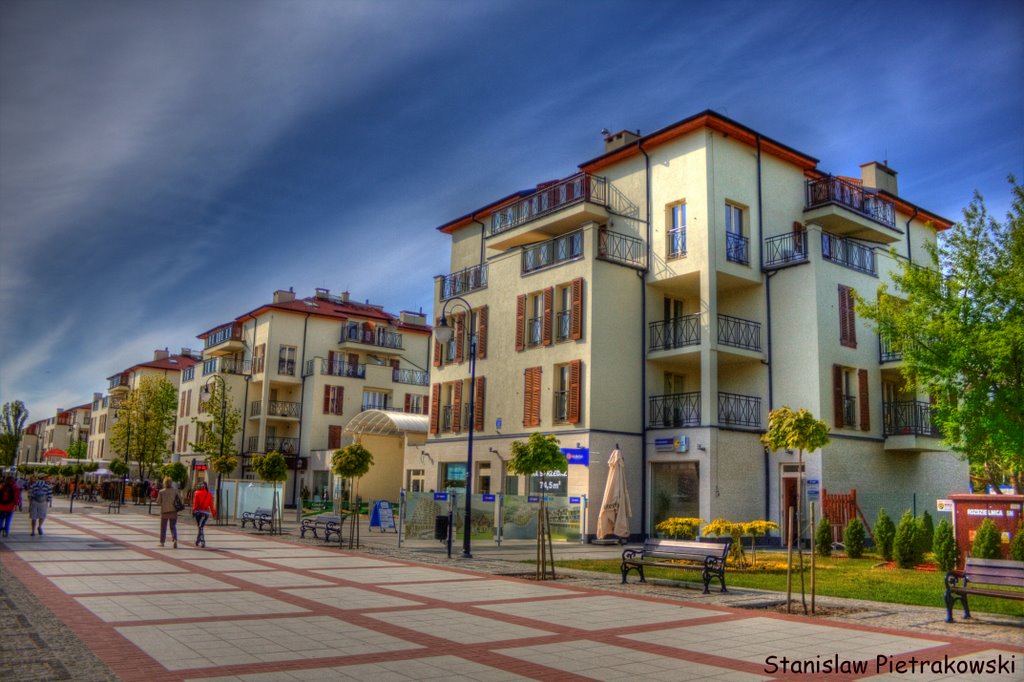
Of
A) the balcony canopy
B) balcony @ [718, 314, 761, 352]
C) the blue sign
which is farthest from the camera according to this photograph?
the balcony canopy

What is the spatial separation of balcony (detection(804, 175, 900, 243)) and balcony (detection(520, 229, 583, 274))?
8946 mm

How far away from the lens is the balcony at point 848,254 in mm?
28141

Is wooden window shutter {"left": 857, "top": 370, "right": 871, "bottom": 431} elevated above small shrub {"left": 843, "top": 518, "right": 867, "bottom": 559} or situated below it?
above

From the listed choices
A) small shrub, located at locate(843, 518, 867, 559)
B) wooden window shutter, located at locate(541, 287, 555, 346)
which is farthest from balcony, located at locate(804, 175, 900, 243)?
small shrub, located at locate(843, 518, 867, 559)

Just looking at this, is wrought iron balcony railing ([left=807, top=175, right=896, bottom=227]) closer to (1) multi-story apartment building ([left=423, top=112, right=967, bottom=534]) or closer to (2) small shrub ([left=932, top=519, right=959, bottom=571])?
(1) multi-story apartment building ([left=423, top=112, right=967, bottom=534])

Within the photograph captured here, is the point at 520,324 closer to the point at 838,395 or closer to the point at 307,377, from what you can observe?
the point at 838,395

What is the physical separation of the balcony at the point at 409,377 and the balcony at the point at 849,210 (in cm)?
3288

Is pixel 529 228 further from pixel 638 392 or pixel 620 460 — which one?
pixel 620 460

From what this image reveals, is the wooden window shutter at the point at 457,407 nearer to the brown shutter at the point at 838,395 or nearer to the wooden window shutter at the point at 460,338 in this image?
the wooden window shutter at the point at 460,338

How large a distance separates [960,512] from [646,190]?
621 inches

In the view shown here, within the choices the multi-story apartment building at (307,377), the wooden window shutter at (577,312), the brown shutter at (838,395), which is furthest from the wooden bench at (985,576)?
the multi-story apartment building at (307,377)

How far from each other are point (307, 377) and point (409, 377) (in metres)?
7.35

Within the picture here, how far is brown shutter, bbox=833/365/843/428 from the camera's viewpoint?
27.0 m

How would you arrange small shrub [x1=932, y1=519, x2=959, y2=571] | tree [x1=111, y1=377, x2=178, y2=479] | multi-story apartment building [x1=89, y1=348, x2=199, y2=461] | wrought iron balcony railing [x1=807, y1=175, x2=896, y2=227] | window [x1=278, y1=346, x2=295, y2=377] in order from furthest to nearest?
multi-story apartment building [x1=89, y1=348, x2=199, y2=461], tree [x1=111, y1=377, x2=178, y2=479], window [x1=278, y1=346, x2=295, y2=377], wrought iron balcony railing [x1=807, y1=175, x2=896, y2=227], small shrub [x1=932, y1=519, x2=959, y2=571]
